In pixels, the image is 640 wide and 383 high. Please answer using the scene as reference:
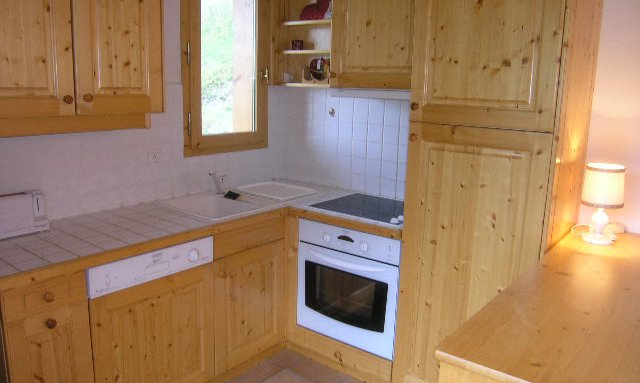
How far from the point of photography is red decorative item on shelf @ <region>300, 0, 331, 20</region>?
3.34 meters

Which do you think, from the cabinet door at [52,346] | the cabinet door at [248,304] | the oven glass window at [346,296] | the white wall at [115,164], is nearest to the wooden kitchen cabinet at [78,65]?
the white wall at [115,164]

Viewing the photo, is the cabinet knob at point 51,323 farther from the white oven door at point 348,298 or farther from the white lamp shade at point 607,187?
the white lamp shade at point 607,187

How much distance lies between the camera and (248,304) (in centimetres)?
298

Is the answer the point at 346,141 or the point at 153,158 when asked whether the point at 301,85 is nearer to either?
the point at 346,141

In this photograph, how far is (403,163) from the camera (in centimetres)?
329

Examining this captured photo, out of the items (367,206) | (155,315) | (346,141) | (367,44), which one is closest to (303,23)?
(367,44)

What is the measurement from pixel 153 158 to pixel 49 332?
120 centimetres

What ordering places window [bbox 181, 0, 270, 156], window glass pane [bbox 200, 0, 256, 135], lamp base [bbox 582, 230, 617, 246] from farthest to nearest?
1. window glass pane [bbox 200, 0, 256, 135]
2. window [bbox 181, 0, 270, 156]
3. lamp base [bbox 582, 230, 617, 246]

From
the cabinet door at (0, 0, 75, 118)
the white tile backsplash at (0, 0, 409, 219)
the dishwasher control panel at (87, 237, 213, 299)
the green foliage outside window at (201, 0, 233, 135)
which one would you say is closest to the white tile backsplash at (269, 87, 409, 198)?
the white tile backsplash at (0, 0, 409, 219)

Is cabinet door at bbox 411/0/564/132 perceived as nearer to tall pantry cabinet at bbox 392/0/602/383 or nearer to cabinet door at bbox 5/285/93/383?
tall pantry cabinet at bbox 392/0/602/383

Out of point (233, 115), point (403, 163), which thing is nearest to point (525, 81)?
point (403, 163)

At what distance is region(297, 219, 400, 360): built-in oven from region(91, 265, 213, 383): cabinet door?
0.61 meters

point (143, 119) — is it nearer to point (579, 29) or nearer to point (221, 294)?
point (221, 294)

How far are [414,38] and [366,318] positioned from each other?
144cm
